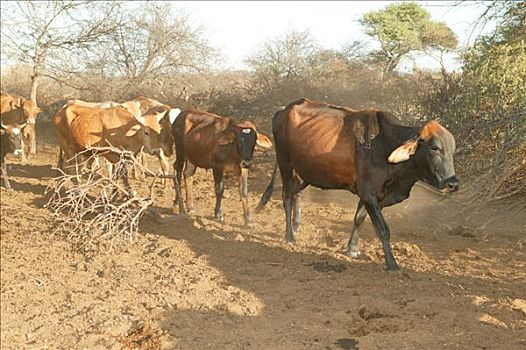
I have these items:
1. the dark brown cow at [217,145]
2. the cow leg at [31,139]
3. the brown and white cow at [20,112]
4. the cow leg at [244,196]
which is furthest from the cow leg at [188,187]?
the cow leg at [31,139]

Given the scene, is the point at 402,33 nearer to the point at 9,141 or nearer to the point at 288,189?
the point at 9,141

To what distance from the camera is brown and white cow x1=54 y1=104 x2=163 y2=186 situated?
11.5 meters

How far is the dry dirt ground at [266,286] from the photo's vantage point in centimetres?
554

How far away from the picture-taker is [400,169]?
7.38 metres

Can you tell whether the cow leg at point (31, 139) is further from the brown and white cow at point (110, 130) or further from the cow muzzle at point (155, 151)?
the cow muzzle at point (155, 151)

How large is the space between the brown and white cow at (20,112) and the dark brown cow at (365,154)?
372 inches

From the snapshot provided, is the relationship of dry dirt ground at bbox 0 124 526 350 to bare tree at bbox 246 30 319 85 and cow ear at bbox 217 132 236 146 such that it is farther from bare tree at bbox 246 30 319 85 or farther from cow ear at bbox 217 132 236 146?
bare tree at bbox 246 30 319 85

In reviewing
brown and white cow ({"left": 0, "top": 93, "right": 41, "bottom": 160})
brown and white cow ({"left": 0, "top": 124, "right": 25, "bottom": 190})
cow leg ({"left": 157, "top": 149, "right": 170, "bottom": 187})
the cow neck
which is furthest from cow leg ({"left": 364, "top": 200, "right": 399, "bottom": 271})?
brown and white cow ({"left": 0, "top": 93, "right": 41, "bottom": 160})

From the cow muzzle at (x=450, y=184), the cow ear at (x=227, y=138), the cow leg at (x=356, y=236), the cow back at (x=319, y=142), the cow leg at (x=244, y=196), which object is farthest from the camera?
the cow ear at (x=227, y=138)

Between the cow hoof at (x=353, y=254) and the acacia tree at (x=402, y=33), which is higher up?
the acacia tree at (x=402, y=33)

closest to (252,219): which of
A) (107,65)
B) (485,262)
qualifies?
(485,262)

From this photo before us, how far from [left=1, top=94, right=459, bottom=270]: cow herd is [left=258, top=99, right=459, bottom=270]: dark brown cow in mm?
11

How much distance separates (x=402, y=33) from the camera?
2319 centimetres

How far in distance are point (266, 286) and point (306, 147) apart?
2.18 meters
